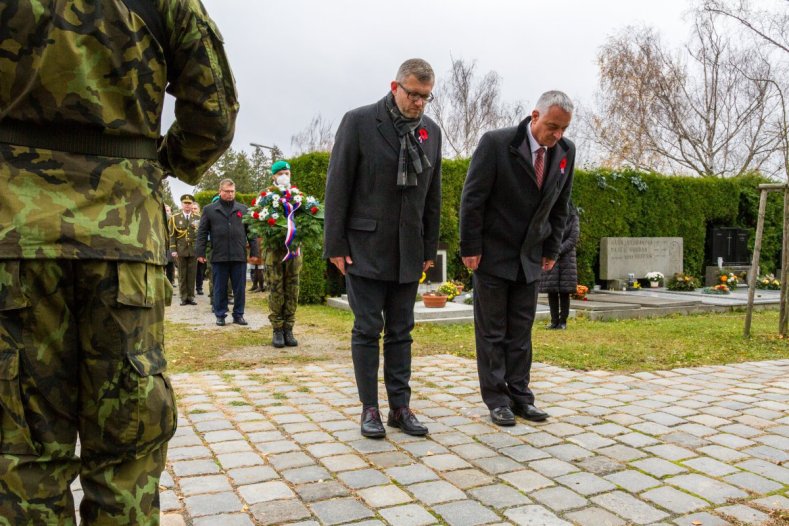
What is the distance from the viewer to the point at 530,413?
13.4ft

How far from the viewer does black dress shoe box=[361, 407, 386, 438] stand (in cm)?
370

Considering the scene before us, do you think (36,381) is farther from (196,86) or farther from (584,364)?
(584,364)

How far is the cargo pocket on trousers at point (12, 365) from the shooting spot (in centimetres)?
163

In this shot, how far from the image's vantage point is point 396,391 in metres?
3.88

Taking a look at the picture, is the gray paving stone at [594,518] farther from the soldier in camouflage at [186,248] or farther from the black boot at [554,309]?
the soldier in camouflage at [186,248]

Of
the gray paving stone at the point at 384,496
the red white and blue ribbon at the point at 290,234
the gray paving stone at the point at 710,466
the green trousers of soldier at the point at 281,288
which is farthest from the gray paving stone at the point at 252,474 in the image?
the red white and blue ribbon at the point at 290,234

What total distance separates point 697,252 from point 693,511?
55.0 feet

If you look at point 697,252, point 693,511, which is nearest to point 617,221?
point 697,252

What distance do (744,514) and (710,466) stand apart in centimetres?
58

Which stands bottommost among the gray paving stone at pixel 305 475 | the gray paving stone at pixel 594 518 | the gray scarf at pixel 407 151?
the gray paving stone at pixel 305 475

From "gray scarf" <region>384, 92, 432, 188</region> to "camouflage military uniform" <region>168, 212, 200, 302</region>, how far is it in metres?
10.3

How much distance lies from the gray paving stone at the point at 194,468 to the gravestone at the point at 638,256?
14202 mm

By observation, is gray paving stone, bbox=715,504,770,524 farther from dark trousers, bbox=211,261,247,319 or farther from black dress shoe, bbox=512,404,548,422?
dark trousers, bbox=211,261,247,319

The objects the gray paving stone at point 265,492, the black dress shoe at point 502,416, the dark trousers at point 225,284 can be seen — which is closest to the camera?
the gray paving stone at point 265,492
